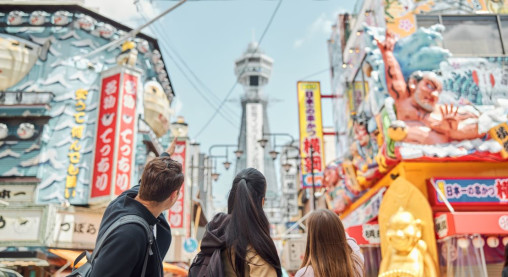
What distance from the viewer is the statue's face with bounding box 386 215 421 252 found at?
10.1 metres

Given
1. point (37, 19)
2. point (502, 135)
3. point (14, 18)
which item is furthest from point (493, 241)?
point (14, 18)

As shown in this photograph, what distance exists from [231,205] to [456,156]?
9.20 meters

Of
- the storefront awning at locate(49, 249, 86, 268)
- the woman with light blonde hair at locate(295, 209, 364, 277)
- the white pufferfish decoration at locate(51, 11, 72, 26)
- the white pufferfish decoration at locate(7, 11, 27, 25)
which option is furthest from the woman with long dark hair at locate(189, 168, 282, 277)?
the white pufferfish decoration at locate(7, 11, 27, 25)

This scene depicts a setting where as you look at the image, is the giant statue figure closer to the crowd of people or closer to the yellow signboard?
the yellow signboard

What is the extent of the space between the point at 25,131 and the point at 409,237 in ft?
38.2

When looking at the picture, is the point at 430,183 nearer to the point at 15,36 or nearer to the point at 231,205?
the point at 231,205

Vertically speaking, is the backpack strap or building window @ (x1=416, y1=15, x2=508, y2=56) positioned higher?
building window @ (x1=416, y1=15, x2=508, y2=56)

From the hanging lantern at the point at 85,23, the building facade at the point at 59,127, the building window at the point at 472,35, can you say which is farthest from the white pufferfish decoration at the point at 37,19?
the building window at the point at 472,35

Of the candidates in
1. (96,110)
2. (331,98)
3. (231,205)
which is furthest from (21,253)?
(331,98)

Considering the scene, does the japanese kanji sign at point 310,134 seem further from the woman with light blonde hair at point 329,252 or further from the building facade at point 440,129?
the woman with light blonde hair at point 329,252

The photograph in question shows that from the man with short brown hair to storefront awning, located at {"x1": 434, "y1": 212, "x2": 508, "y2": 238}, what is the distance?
8.47 metres

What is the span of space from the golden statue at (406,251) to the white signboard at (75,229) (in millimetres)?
8546

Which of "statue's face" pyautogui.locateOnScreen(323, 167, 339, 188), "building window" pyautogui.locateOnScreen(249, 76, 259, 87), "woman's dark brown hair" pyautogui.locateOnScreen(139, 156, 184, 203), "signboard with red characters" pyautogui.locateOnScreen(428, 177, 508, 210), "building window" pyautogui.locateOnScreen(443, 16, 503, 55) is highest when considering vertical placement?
"building window" pyautogui.locateOnScreen(249, 76, 259, 87)

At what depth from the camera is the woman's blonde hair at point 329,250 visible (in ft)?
9.78
